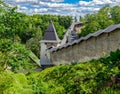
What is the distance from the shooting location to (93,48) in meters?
14.2

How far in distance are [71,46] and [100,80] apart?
22.3 ft

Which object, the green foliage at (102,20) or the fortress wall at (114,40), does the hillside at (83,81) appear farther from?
the green foliage at (102,20)

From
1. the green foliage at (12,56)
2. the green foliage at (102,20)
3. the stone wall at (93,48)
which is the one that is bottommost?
the green foliage at (102,20)

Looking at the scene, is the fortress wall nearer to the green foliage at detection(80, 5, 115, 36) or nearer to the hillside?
the hillside

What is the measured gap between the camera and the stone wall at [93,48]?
12.9 m

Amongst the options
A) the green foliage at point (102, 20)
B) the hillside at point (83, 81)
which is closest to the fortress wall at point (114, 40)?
the hillside at point (83, 81)

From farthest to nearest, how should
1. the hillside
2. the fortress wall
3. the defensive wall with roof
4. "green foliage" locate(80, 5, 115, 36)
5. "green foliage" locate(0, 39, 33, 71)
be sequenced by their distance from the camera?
"green foliage" locate(80, 5, 115, 36), the defensive wall with roof, the fortress wall, "green foliage" locate(0, 39, 33, 71), the hillside

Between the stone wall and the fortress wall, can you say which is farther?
the stone wall

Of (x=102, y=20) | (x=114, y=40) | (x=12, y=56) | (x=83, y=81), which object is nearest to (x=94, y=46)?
(x=114, y=40)

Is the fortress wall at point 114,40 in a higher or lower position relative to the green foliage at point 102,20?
higher

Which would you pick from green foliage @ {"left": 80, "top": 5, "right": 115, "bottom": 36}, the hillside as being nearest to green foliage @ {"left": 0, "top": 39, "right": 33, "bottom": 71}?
the hillside

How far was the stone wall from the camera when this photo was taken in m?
12.9

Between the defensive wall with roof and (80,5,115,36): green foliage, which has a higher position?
the defensive wall with roof

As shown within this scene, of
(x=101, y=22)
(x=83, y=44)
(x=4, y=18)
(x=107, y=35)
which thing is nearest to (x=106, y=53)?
(x=107, y=35)
